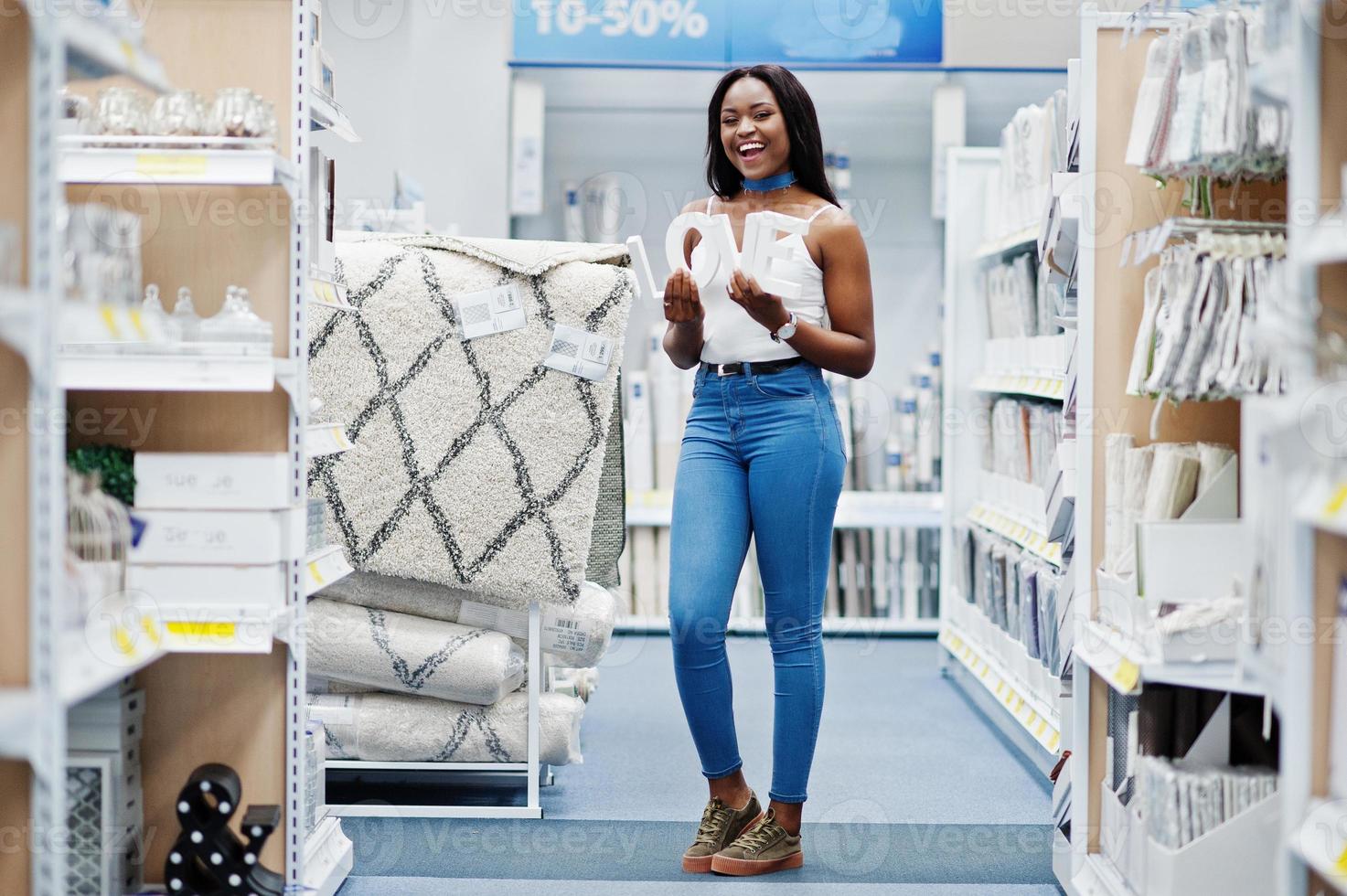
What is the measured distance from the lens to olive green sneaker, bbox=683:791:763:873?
8.06 feet

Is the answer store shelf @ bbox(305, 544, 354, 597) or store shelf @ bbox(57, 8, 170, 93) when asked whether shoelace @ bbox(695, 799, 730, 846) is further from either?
store shelf @ bbox(57, 8, 170, 93)

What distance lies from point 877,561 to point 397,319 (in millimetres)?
2754

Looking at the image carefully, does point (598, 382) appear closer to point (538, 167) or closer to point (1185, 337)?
point (1185, 337)

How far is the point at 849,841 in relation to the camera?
265cm

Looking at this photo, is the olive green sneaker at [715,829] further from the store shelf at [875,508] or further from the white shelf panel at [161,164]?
the store shelf at [875,508]

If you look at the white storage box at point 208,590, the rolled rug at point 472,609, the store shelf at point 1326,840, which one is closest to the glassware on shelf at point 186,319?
the white storage box at point 208,590

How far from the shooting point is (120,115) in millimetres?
1960

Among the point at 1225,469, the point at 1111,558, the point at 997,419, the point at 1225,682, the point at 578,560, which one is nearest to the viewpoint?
the point at 1225,682

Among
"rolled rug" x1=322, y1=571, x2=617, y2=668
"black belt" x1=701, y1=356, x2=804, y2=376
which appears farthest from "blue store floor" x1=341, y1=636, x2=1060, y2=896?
"black belt" x1=701, y1=356, x2=804, y2=376

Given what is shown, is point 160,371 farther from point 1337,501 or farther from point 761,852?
point 1337,501

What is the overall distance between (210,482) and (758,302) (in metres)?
0.96

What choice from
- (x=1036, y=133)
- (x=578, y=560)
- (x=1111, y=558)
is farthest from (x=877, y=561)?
(x=1111, y=558)

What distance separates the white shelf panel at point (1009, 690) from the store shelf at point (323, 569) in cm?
153

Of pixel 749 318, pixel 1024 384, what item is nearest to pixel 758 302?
pixel 749 318
